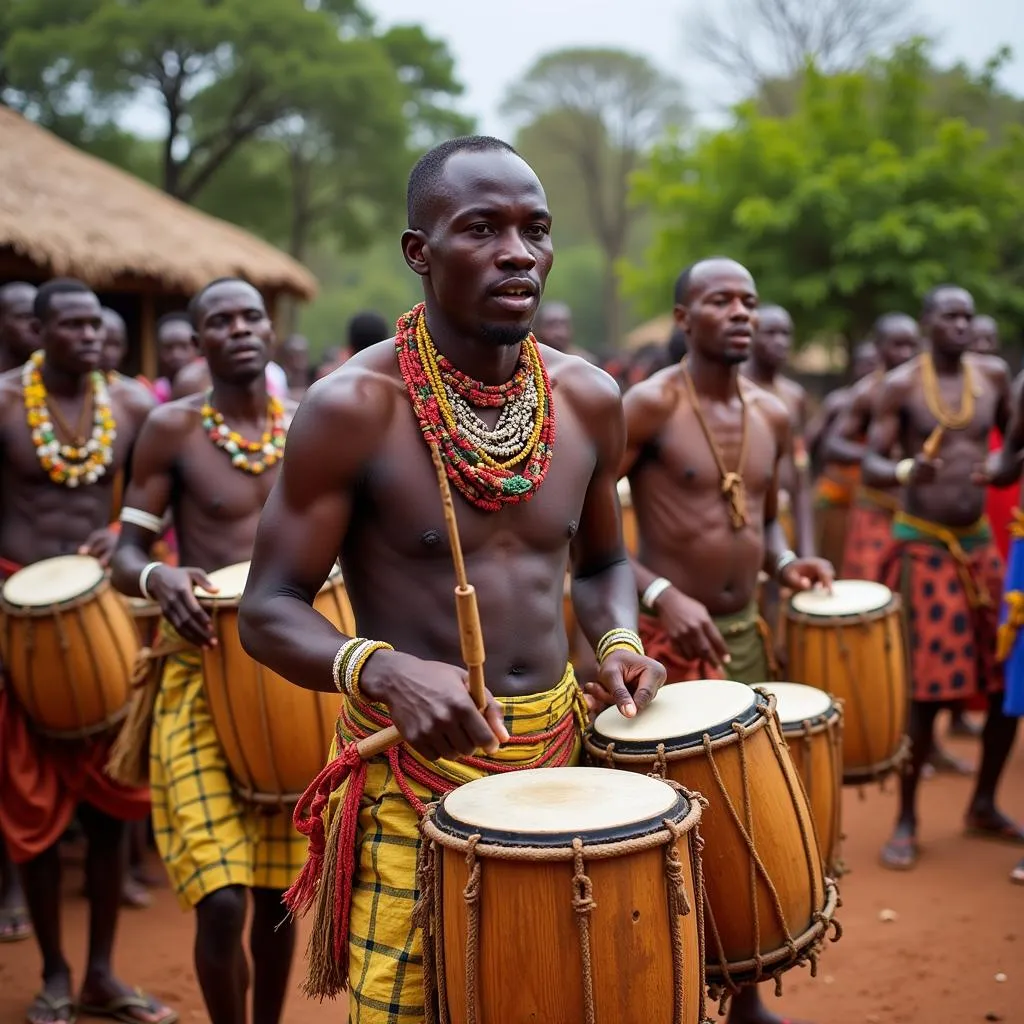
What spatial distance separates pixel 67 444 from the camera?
5.30 metres

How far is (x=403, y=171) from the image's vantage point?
2653cm

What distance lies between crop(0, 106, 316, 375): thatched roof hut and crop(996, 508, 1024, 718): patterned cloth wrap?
10.6 meters

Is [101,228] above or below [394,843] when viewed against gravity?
above

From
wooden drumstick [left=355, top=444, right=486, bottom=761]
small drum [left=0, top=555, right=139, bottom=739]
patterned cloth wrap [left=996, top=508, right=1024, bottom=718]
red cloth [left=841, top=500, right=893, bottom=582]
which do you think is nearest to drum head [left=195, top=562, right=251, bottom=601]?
small drum [left=0, top=555, right=139, bottom=739]

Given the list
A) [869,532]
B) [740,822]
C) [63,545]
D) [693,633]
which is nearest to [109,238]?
[869,532]

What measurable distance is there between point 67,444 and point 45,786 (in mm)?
1407

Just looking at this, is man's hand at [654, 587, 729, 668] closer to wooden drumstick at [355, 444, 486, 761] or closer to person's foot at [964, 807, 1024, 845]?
wooden drumstick at [355, 444, 486, 761]

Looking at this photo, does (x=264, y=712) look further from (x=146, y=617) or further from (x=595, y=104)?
(x=595, y=104)

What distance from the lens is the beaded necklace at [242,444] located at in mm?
4527

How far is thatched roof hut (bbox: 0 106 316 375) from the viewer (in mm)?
13688

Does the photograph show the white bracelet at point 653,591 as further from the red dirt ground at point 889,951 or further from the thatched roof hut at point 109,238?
the thatched roof hut at point 109,238

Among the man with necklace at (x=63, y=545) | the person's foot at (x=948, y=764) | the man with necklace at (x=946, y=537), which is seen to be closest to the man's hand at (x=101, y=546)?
the man with necklace at (x=63, y=545)

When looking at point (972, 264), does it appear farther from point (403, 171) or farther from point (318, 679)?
point (318, 679)

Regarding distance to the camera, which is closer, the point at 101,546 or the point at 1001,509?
the point at 101,546
